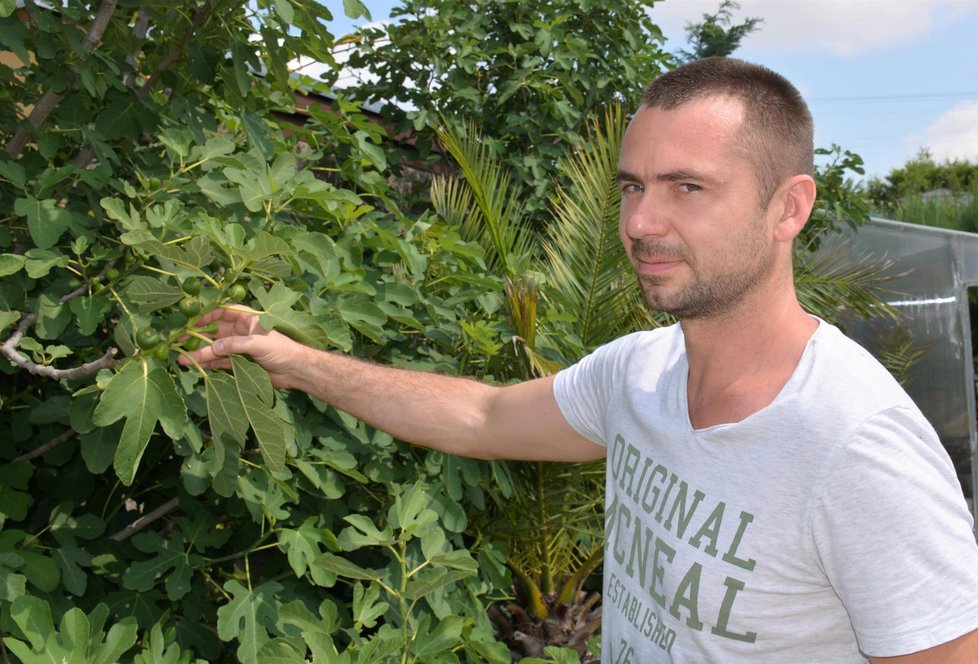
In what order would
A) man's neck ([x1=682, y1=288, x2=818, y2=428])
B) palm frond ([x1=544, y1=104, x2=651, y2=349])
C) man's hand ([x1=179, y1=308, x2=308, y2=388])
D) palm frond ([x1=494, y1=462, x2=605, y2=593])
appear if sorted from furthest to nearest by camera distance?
palm frond ([x1=544, y1=104, x2=651, y2=349]) < palm frond ([x1=494, y1=462, x2=605, y2=593]) < man's hand ([x1=179, y1=308, x2=308, y2=388]) < man's neck ([x1=682, y1=288, x2=818, y2=428])

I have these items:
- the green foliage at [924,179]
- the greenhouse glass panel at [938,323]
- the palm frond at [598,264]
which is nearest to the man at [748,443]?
the palm frond at [598,264]

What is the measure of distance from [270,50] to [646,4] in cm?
435

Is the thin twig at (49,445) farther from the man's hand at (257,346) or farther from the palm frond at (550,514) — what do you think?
the palm frond at (550,514)

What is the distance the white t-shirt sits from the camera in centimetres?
138

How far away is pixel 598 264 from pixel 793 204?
278 cm

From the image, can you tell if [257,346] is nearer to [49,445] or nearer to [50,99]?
[49,445]

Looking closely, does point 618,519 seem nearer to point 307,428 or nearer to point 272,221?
point 307,428

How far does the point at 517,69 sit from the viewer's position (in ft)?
19.7

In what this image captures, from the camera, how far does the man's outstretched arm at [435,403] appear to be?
214cm

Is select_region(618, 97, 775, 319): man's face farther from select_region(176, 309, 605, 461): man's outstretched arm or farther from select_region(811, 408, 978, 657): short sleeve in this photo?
select_region(176, 309, 605, 461): man's outstretched arm

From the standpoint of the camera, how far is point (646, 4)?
6121mm

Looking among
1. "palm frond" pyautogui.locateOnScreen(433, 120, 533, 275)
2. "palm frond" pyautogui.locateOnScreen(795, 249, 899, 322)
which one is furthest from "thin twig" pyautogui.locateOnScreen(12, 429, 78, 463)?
"palm frond" pyautogui.locateOnScreen(795, 249, 899, 322)

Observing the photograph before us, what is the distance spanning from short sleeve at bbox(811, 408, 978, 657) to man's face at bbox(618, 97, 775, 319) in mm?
390

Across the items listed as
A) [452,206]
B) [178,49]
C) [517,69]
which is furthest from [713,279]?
[517,69]
